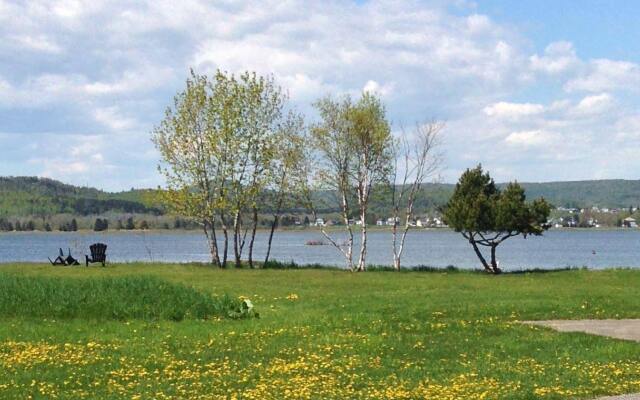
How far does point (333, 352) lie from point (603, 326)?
765cm

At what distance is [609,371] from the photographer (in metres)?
12.9

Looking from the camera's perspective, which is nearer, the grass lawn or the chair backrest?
the grass lawn

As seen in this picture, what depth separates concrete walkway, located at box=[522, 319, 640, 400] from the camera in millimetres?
17734

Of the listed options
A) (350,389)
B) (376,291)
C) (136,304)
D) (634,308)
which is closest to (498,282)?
(376,291)

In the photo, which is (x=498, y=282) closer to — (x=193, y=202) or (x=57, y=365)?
(x=193, y=202)

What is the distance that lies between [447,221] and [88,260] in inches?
812

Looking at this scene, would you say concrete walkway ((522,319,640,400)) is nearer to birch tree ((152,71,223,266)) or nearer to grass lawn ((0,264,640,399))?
grass lawn ((0,264,640,399))

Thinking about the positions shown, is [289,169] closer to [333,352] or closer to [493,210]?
[493,210]

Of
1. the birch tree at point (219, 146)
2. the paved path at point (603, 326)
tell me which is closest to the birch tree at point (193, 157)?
the birch tree at point (219, 146)

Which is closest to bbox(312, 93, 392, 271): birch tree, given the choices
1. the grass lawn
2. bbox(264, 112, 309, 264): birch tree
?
bbox(264, 112, 309, 264): birch tree

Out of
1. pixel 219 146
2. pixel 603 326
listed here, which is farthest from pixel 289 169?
pixel 603 326

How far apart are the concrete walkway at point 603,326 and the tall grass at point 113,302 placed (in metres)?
7.48

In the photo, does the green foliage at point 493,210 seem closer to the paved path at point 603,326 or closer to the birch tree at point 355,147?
the birch tree at point 355,147

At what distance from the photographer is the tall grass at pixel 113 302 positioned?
2003 cm
